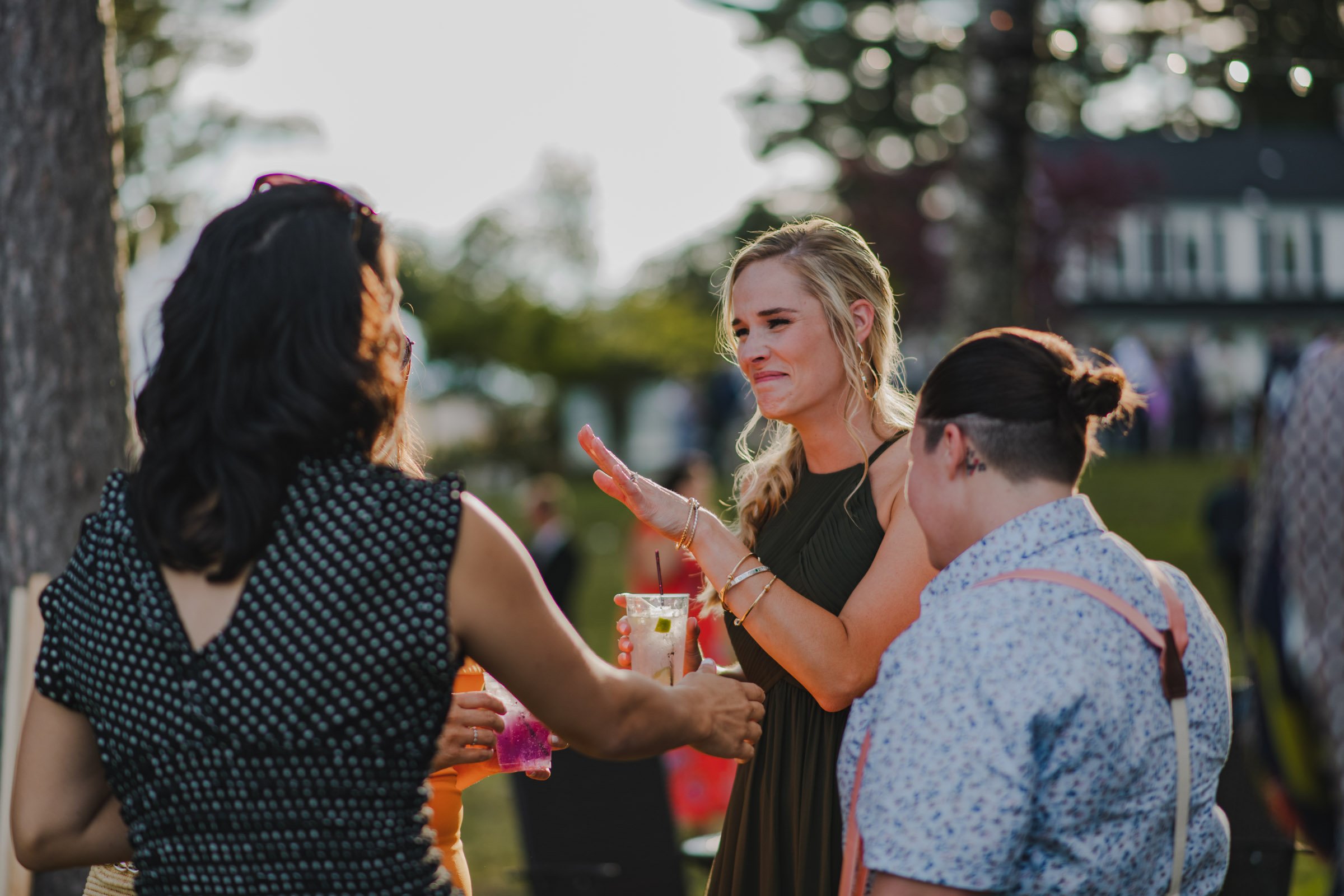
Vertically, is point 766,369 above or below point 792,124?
below

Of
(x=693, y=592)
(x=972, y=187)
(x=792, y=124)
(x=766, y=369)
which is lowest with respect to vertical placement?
(x=693, y=592)

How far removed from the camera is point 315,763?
1.68 m

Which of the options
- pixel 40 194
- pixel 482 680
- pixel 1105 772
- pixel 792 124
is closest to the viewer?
pixel 1105 772

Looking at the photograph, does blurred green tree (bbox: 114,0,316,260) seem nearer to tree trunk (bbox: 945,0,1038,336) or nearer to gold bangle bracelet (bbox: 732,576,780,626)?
tree trunk (bbox: 945,0,1038,336)

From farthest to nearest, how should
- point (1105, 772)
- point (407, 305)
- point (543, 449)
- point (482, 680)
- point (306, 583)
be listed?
1. point (543, 449)
2. point (482, 680)
3. point (407, 305)
4. point (1105, 772)
5. point (306, 583)

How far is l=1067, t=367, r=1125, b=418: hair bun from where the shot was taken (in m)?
2.00

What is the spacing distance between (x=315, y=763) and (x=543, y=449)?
24.1m

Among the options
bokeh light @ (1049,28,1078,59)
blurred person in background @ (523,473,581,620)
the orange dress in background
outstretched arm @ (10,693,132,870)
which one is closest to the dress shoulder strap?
the orange dress in background

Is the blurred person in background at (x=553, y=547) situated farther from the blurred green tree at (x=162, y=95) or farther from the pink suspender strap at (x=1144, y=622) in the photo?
the pink suspender strap at (x=1144, y=622)

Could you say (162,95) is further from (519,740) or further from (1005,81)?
(519,740)

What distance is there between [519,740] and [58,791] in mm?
878

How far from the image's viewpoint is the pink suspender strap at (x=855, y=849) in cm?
194

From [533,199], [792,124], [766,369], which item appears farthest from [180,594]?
[533,199]

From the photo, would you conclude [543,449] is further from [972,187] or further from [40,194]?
[40,194]
